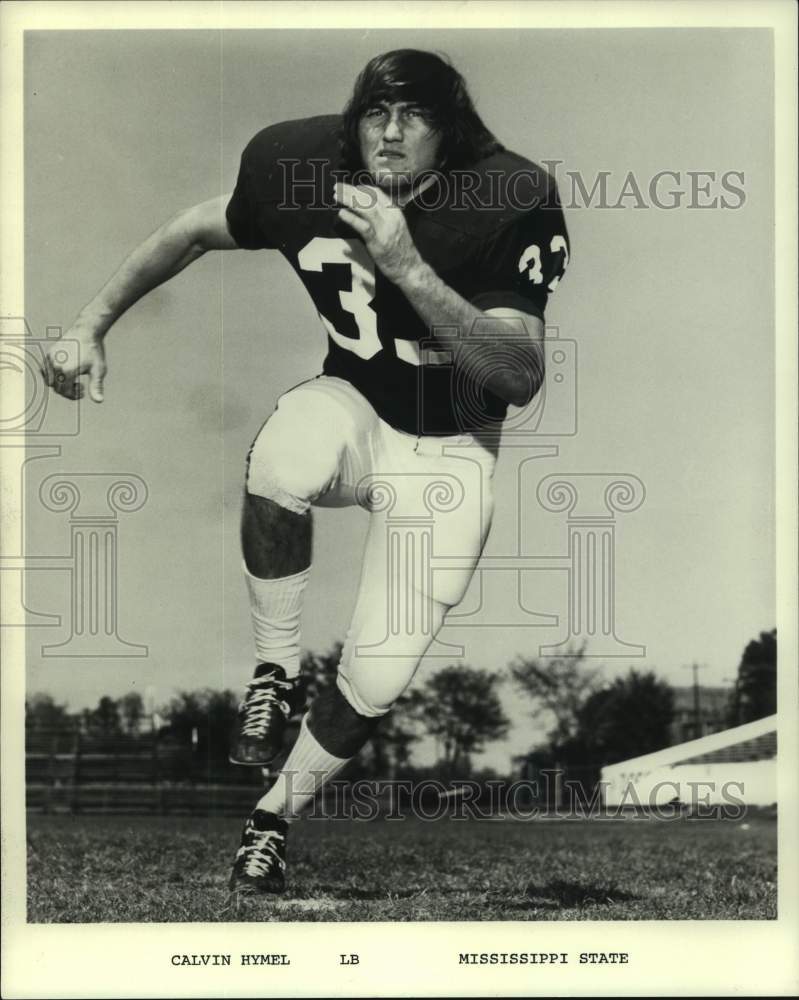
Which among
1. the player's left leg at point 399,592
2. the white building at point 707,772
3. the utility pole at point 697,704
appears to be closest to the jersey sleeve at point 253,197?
the player's left leg at point 399,592

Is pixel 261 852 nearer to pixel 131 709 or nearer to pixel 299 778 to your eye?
pixel 299 778

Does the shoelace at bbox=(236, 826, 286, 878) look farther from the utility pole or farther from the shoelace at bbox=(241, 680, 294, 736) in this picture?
the utility pole

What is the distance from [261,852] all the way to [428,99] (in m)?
3.27

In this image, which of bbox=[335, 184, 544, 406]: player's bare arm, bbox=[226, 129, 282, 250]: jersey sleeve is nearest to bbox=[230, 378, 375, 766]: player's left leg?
bbox=[335, 184, 544, 406]: player's bare arm

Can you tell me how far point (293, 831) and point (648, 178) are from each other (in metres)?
3.18

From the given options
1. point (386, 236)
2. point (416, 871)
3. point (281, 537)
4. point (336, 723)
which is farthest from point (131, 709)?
point (386, 236)

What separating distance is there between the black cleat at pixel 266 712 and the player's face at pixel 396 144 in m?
2.14

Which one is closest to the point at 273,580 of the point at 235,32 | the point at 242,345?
the point at 242,345

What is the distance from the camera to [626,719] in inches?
348

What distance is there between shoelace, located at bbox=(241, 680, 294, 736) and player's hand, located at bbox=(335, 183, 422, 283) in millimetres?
1799

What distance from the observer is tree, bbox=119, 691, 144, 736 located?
28.3ft

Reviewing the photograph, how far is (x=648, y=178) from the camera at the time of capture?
8.53m

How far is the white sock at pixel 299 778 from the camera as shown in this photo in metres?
8.49

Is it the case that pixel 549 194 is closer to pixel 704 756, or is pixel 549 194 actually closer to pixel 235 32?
pixel 235 32
